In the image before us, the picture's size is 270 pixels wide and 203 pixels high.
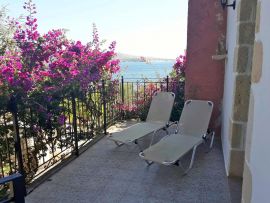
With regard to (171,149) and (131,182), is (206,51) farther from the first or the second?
(131,182)

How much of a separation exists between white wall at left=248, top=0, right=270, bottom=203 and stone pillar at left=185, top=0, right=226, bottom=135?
3.39m

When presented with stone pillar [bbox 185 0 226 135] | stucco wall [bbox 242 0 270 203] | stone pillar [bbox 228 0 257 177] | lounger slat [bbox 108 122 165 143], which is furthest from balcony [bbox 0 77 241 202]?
stucco wall [bbox 242 0 270 203]

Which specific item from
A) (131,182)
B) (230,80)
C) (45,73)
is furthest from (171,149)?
(45,73)

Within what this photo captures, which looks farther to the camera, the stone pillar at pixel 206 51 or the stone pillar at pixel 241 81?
the stone pillar at pixel 206 51

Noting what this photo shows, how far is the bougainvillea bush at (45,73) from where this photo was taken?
3.42 m

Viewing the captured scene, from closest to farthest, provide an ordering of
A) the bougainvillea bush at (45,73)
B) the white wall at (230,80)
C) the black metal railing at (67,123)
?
the black metal railing at (67,123) < the white wall at (230,80) < the bougainvillea bush at (45,73)

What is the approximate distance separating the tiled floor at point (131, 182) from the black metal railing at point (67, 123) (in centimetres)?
33

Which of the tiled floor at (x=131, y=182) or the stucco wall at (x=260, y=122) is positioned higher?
the stucco wall at (x=260, y=122)

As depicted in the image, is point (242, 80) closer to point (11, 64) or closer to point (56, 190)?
point (56, 190)

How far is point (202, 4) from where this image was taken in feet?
15.1

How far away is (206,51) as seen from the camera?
4695 mm

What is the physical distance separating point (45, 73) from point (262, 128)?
349 centimetres

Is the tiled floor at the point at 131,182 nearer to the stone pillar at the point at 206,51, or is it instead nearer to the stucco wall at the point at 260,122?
the stone pillar at the point at 206,51

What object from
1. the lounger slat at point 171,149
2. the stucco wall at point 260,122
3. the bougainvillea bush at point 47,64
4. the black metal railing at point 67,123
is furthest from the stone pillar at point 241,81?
the bougainvillea bush at point 47,64
